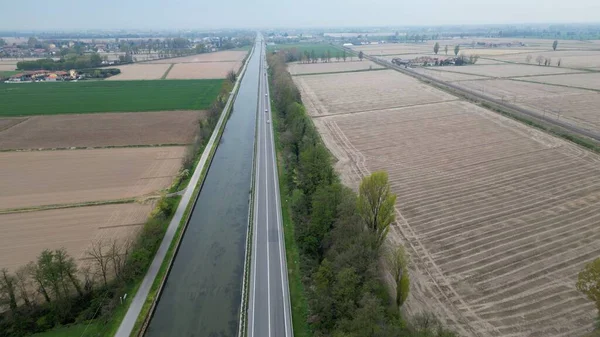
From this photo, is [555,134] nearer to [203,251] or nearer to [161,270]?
[203,251]

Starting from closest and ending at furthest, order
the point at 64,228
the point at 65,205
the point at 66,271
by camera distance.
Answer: the point at 66,271, the point at 64,228, the point at 65,205

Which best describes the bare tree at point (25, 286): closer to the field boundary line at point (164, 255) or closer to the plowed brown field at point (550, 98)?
the field boundary line at point (164, 255)

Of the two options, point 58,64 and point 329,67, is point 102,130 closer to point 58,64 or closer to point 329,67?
point 58,64

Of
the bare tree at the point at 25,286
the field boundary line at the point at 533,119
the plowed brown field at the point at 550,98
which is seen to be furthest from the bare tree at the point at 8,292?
the plowed brown field at the point at 550,98

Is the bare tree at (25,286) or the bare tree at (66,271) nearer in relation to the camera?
the bare tree at (25,286)

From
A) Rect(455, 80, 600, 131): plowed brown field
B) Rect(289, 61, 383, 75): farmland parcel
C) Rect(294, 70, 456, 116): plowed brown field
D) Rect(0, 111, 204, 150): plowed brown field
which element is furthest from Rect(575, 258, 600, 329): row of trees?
Rect(289, 61, 383, 75): farmland parcel

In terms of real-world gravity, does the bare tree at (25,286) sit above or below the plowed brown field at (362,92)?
below

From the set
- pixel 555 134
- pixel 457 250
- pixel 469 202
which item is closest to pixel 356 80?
pixel 555 134

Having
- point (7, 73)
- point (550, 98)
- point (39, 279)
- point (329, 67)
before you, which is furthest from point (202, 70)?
point (39, 279)
